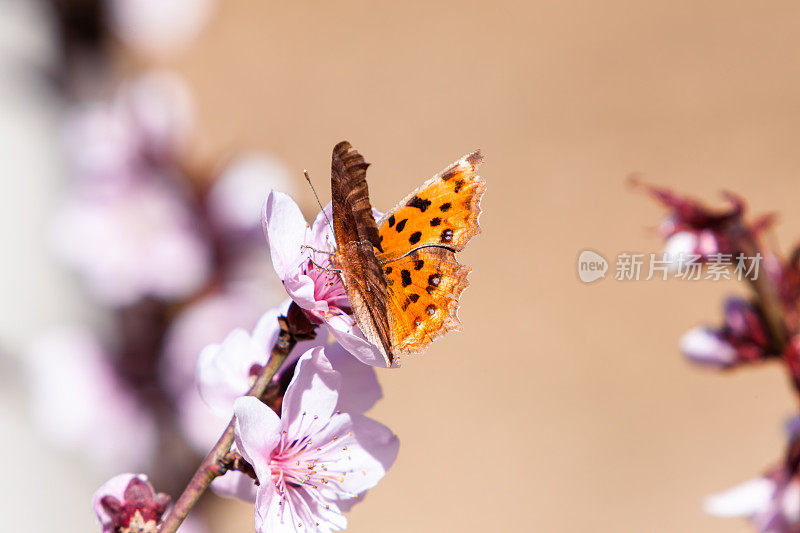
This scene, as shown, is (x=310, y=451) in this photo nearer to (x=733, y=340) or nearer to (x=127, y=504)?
(x=127, y=504)

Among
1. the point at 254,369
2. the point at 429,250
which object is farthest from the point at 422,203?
the point at 254,369

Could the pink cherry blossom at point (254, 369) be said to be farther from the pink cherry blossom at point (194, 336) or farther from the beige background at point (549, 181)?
the beige background at point (549, 181)

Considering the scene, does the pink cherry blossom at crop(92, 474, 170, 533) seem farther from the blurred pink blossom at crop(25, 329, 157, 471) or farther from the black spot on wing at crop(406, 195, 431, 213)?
the blurred pink blossom at crop(25, 329, 157, 471)

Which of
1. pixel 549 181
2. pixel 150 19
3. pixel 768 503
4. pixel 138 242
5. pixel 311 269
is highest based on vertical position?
pixel 150 19

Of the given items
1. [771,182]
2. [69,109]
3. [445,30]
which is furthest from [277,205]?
[445,30]

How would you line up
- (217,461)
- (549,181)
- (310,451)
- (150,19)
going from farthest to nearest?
(549,181), (150,19), (310,451), (217,461)

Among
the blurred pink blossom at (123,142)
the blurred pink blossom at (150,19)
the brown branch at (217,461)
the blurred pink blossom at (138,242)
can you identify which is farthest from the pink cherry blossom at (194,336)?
the blurred pink blossom at (150,19)
